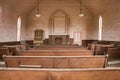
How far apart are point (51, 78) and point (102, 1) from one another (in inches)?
431

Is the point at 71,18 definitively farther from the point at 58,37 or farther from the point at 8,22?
the point at 8,22

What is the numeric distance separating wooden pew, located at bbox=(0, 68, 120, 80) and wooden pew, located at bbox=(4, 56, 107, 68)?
1.57 meters

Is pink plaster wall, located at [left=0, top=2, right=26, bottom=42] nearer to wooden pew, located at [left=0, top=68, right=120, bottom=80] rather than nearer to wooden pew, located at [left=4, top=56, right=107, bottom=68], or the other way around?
wooden pew, located at [left=4, top=56, right=107, bottom=68]

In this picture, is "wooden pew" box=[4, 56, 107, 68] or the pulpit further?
the pulpit

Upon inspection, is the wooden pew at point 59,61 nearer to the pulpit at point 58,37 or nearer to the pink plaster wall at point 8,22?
the pink plaster wall at point 8,22

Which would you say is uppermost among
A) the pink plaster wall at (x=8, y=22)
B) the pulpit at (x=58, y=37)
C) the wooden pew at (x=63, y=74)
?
the pink plaster wall at (x=8, y=22)

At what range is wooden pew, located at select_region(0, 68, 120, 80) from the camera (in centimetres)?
268

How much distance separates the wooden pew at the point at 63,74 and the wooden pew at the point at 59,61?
1572 mm

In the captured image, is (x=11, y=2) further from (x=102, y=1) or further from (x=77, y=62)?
(x=77, y=62)

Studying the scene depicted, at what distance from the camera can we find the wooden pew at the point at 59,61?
4.32 m

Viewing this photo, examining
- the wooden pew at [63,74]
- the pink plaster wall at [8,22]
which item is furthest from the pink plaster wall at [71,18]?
the wooden pew at [63,74]

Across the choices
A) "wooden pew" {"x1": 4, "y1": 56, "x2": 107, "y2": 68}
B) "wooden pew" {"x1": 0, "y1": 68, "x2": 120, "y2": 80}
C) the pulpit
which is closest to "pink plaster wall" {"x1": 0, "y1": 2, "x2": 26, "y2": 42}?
the pulpit

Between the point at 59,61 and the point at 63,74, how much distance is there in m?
1.62

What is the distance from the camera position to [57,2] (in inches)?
656
